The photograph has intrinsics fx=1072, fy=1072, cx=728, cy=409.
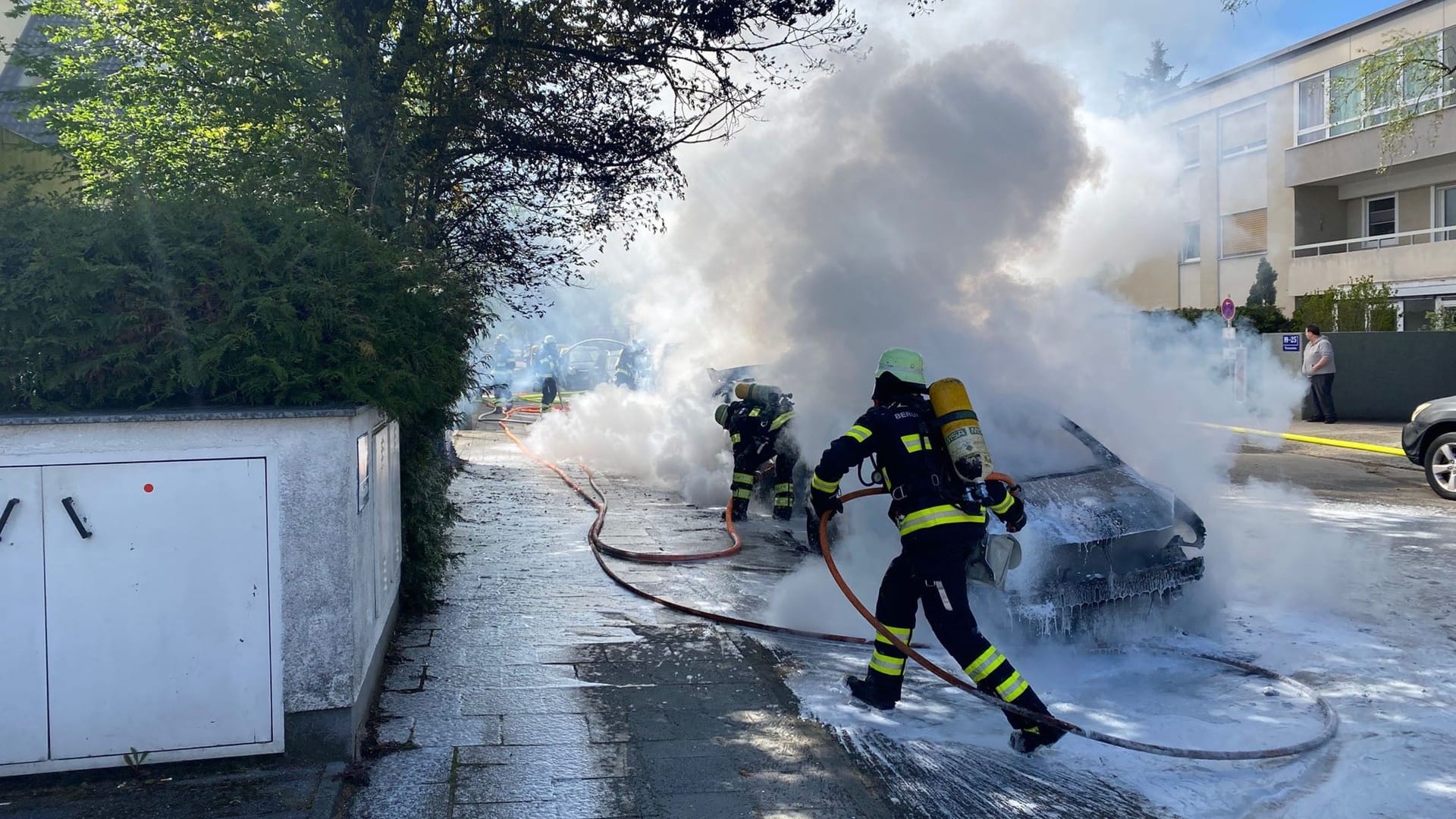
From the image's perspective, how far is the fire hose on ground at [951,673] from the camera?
4.25 metres

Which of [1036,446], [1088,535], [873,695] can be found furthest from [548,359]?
[873,695]

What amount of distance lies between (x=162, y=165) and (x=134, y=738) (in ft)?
16.6

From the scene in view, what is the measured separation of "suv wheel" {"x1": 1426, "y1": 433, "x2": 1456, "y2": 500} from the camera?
11.1m

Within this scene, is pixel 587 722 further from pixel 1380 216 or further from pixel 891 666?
pixel 1380 216

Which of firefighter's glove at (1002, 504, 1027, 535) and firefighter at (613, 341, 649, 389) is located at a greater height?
firefighter at (613, 341, 649, 389)

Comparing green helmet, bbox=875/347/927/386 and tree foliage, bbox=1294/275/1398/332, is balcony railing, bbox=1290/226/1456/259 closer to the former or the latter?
tree foliage, bbox=1294/275/1398/332

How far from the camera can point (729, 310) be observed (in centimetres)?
1194

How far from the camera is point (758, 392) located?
10273 millimetres

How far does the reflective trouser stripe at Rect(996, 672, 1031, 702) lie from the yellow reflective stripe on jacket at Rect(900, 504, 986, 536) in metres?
0.70

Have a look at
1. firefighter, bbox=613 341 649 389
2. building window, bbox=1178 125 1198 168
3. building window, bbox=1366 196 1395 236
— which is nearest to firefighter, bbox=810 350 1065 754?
firefighter, bbox=613 341 649 389

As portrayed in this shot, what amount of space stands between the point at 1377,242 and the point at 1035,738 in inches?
1151

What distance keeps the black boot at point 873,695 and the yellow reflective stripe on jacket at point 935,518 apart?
2.46ft

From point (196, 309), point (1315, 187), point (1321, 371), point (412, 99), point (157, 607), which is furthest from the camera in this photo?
point (1315, 187)

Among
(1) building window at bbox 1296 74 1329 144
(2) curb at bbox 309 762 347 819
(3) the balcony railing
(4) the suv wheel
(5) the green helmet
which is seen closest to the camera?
(2) curb at bbox 309 762 347 819
